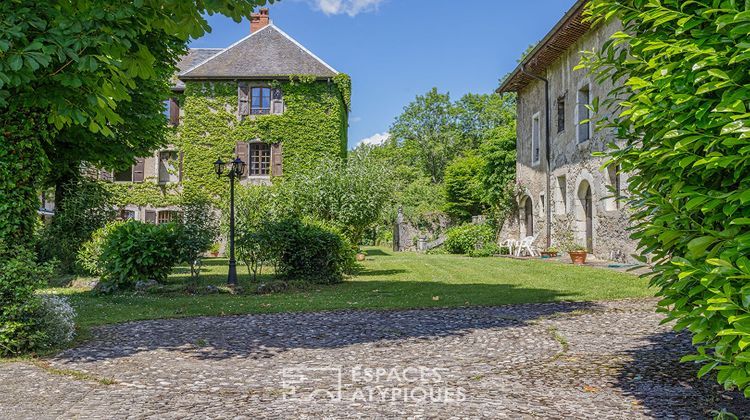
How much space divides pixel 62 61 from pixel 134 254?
771 centimetres

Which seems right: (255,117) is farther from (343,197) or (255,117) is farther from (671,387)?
(671,387)

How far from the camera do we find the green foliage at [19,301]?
5.24m

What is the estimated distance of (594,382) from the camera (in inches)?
170

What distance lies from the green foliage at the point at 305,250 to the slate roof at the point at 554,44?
792cm

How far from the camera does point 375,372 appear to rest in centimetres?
473

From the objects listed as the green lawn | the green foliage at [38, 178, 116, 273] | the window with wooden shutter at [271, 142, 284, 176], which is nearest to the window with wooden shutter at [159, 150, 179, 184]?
the window with wooden shutter at [271, 142, 284, 176]

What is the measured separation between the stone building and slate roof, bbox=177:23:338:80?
9.57 metres

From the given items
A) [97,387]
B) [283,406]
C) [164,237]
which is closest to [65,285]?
[164,237]

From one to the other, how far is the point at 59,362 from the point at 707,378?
5.72 m

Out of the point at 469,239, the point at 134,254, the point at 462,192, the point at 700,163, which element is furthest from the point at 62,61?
the point at 462,192

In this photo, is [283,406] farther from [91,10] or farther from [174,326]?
[174,326]

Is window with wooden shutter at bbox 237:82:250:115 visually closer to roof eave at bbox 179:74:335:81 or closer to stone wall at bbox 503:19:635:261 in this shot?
roof eave at bbox 179:74:335:81

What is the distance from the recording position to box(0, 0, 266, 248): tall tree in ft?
14.1

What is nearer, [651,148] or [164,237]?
[651,148]
